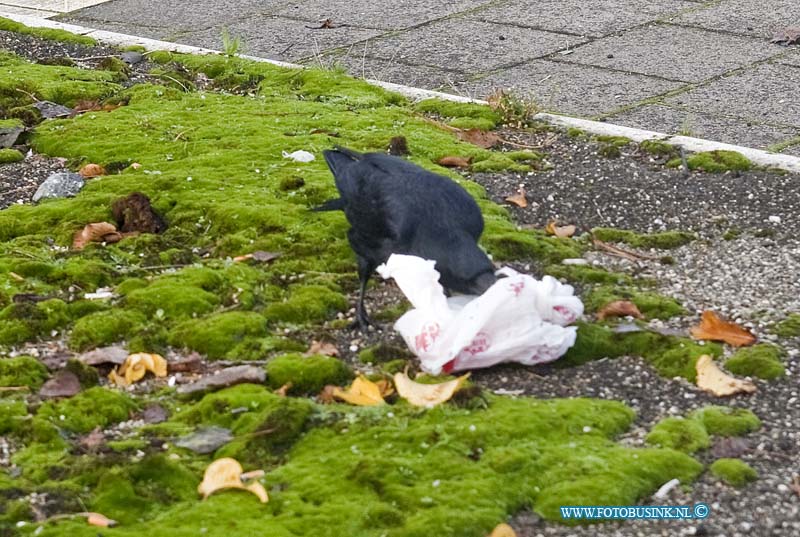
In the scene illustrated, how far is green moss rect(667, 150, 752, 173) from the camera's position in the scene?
5906mm

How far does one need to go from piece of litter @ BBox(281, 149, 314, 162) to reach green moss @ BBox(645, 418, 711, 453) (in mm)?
2749

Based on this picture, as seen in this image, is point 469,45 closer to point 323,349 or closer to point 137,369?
point 323,349

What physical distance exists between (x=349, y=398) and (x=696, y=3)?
6.53 m

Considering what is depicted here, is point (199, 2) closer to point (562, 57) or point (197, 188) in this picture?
point (562, 57)

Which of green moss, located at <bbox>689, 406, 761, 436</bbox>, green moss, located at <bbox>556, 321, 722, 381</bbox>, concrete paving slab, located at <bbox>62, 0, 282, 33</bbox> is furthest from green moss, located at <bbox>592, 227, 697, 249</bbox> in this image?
concrete paving slab, located at <bbox>62, 0, 282, 33</bbox>

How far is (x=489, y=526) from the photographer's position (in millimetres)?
3215

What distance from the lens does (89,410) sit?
3.82m

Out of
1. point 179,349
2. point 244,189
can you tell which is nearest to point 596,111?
point 244,189

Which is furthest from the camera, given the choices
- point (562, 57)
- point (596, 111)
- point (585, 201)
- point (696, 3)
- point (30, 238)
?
point (696, 3)

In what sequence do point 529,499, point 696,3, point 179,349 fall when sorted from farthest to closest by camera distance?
1. point 696,3
2. point 179,349
3. point 529,499

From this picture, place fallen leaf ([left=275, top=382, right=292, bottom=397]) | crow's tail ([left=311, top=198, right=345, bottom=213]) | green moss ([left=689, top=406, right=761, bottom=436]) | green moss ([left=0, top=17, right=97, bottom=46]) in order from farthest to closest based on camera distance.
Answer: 1. green moss ([left=0, top=17, right=97, bottom=46])
2. crow's tail ([left=311, top=198, right=345, bottom=213])
3. fallen leaf ([left=275, top=382, right=292, bottom=397])
4. green moss ([left=689, top=406, right=761, bottom=436])

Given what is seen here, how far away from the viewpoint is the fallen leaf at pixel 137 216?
17.6 feet

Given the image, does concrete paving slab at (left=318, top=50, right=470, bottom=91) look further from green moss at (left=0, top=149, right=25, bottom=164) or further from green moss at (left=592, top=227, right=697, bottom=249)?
green moss at (left=592, top=227, right=697, bottom=249)

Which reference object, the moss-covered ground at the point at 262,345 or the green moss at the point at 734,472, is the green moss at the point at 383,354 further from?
the green moss at the point at 734,472
